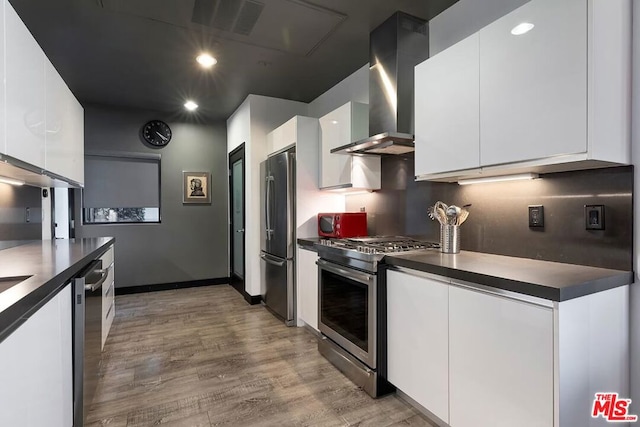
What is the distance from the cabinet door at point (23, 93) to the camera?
1.59 m

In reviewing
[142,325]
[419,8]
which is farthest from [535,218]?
[142,325]

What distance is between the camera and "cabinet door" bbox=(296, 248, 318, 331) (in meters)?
3.00

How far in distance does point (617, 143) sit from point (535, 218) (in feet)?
1.70

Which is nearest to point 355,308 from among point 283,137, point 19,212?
point 283,137

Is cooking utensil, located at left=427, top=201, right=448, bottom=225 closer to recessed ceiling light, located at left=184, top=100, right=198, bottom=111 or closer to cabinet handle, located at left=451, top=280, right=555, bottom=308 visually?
cabinet handle, located at left=451, top=280, right=555, bottom=308

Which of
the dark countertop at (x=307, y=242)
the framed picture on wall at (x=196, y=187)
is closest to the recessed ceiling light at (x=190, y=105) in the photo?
the framed picture on wall at (x=196, y=187)

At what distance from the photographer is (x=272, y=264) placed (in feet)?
12.1

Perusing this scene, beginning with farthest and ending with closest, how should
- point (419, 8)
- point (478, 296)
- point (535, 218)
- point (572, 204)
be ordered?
point (419, 8), point (535, 218), point (572, 204), point (478, 296)

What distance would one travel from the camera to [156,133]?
478 cm

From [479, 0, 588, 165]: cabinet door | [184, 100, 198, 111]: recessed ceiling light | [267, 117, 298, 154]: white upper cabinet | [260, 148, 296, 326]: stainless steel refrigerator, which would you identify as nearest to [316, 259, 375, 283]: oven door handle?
[260, 148, 296, 326]: stainless steel refrigerator

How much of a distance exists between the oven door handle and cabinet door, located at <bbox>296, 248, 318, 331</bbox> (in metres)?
0.39

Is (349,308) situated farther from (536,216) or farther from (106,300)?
(106,300)

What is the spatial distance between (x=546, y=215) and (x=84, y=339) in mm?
2458

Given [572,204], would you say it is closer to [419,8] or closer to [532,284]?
[532,284]
